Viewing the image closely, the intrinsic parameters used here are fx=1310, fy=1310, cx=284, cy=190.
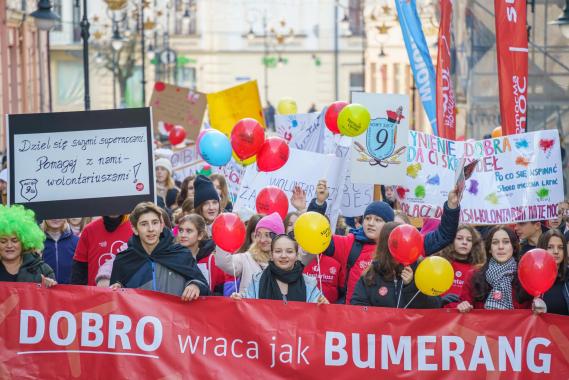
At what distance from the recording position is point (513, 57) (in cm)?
1048

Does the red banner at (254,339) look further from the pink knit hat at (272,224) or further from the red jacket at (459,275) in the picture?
the red jacket at (459,275)

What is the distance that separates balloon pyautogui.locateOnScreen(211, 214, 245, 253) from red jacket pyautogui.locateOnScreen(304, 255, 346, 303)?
976 millimetres

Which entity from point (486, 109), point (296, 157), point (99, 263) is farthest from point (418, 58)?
point (486, 109)

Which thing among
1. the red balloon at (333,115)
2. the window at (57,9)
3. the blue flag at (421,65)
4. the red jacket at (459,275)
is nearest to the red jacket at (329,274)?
the red jacket at (459,275)

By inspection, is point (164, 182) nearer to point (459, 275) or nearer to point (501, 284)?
point (459, 275)

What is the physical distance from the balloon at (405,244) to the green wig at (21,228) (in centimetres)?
215

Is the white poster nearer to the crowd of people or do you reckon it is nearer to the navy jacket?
the crowd of people

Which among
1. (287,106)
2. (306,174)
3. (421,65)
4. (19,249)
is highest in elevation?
(421,65)

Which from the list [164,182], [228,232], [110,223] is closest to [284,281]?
[228,232]

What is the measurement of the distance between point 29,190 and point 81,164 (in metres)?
0.39

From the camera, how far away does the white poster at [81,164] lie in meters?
8.96

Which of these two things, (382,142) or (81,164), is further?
(382,142)

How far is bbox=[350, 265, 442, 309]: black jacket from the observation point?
7730 mm

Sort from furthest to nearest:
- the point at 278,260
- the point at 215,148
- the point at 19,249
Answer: the point at 215,148, the point at 19,249, the point at 278,260
